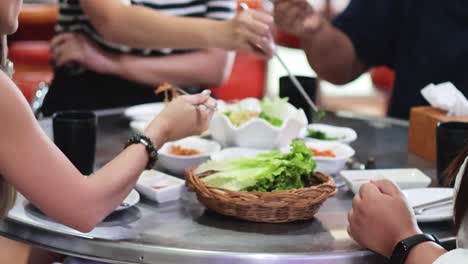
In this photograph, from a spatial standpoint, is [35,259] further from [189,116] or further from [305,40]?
[305,40]

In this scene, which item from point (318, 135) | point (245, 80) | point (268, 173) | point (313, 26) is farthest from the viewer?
point (245, 80)

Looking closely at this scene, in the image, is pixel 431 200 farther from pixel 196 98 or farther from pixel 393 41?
pixel 393 41

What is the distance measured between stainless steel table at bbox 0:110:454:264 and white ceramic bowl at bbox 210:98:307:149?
288 mm

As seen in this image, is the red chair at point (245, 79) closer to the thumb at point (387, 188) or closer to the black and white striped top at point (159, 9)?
the black and white striped top at point (159, 9)

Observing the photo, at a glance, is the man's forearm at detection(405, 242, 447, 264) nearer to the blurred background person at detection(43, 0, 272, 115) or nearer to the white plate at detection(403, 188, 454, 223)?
the white plate at detection(403, 188, 454, 223)

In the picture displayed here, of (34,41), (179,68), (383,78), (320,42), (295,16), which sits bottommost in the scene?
(383,78)

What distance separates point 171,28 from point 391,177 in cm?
93

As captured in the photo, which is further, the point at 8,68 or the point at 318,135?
the point at 318,135

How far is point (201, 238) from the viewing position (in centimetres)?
153

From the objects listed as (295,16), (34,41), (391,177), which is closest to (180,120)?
(391,177)

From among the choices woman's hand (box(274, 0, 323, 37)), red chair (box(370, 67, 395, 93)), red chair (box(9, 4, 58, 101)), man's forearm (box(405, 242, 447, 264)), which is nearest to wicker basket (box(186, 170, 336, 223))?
man's forearm (box(405, 242, 447, 264))

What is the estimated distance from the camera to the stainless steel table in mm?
1453

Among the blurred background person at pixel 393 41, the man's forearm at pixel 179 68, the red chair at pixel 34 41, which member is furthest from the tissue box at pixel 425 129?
the red chair at pixel 34 41

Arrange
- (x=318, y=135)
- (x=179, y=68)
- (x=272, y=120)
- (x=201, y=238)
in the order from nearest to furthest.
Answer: (x=201, y=238)
(x=272, y=120)
(x=318, y=135)
(x=179, y=68)
